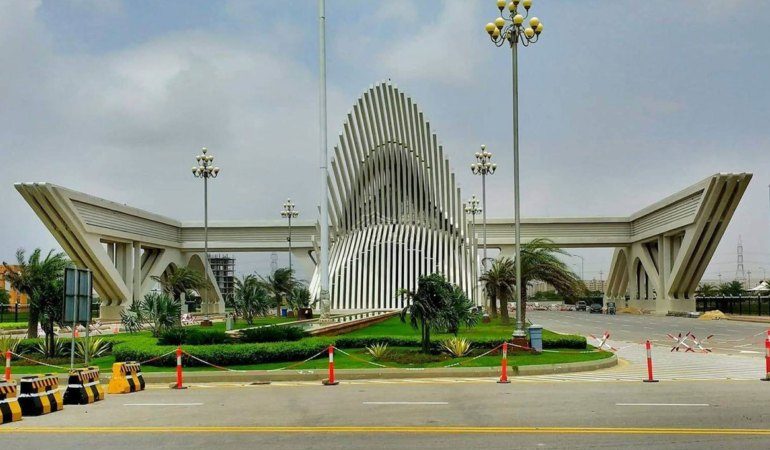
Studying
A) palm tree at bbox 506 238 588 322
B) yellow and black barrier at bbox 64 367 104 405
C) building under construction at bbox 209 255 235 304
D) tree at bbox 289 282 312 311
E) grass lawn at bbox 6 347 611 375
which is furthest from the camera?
building under construction at bbox 209 255 235 304

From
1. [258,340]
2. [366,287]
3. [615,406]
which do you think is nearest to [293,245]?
[366,287]

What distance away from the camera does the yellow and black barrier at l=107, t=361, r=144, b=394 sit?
17.0m

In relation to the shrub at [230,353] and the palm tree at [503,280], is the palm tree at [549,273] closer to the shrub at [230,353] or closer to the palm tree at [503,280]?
the palm tree at [503,280]

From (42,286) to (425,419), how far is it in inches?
727

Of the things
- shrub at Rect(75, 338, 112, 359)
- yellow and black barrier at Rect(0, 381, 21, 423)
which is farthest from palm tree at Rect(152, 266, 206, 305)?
yellow and black barrier at Rect(0, 381, 21, 423)

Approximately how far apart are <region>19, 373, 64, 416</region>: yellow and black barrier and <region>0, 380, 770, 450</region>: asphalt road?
1.05ft

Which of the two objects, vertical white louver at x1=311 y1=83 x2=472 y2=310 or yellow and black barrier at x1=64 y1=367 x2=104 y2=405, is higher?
vertical white louver at x1=311 y1=83 x2=472 y2=310

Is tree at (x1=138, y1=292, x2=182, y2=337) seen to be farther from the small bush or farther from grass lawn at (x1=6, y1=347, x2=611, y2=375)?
the small bush

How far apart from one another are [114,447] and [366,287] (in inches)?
1986

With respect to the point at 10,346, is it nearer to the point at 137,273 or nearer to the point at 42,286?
the point at 42,286

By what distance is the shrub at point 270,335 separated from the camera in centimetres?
2470

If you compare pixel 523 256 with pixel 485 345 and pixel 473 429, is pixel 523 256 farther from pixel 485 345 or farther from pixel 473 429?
pixel 473 429

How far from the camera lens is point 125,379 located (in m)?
17.1

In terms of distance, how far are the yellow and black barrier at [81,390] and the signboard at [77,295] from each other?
59.6 inches
